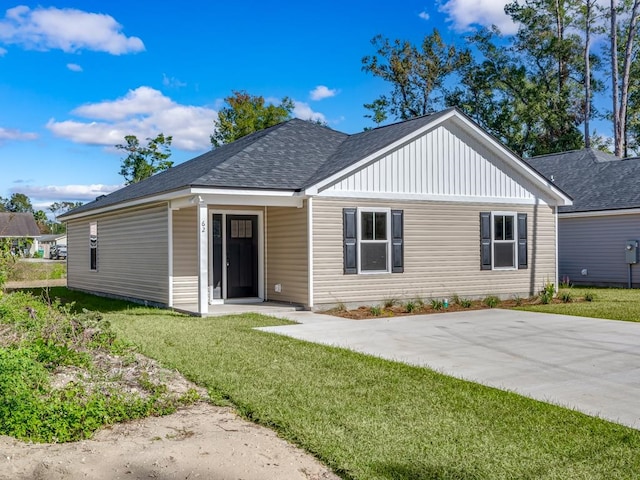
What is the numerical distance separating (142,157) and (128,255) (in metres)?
24.0

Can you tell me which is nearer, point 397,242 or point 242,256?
point 397,242

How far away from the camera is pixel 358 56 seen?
117 feet

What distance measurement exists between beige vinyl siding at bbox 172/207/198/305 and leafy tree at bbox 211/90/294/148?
25381mm

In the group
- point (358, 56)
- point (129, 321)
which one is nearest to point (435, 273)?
point (129, 321)

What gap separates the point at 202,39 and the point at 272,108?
19.1 metres

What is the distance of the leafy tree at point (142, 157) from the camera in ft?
126

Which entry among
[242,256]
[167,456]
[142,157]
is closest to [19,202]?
[142,157]

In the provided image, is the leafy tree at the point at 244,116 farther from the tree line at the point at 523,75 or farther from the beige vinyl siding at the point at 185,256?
the beige vinyl siding at the point at 185,256

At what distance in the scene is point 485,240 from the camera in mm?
15164

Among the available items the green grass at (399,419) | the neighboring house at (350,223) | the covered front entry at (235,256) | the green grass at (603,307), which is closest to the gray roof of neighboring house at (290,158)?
the neighboring house at (350,223)

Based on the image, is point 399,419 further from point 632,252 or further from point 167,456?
point 632,252

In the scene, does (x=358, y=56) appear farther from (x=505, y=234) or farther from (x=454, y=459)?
(x=454, y=459)

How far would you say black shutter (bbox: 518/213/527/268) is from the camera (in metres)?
15.6

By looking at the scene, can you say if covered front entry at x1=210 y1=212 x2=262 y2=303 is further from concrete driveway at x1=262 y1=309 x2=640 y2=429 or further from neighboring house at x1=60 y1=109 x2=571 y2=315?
concrete driveway at x1=262 y1=309 x2=640 y2=429
